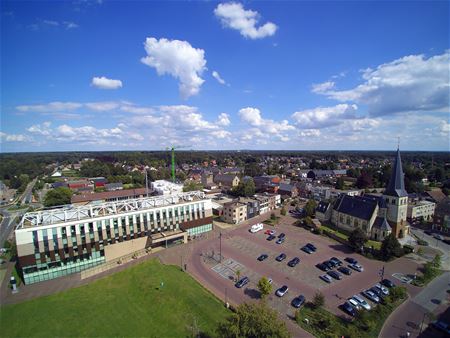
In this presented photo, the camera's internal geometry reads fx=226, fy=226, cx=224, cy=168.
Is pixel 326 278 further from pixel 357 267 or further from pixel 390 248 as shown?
pixel 390 248

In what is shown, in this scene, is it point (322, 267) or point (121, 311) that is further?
point (322, 267)

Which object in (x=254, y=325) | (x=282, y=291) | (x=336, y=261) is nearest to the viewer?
(x=254, y=325)

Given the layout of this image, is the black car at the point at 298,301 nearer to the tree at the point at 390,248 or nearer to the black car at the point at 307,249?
the black car at the point at 307,249

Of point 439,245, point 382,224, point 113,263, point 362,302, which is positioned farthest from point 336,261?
point 113,263

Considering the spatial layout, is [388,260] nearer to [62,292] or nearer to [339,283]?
[339,283]

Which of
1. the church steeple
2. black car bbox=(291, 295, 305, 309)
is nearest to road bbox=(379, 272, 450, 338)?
black car bbox=(291, 295, 305, 309)

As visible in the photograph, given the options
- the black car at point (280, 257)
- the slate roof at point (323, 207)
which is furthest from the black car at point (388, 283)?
the slate roof at point (323, 207)
